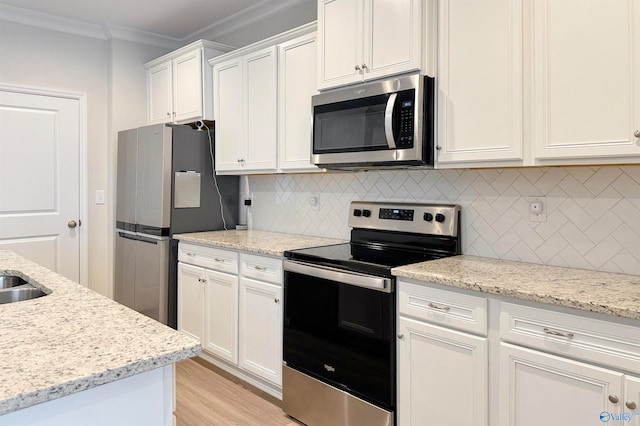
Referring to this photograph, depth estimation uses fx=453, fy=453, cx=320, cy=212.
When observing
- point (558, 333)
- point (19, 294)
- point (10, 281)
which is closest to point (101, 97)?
point (10, 281)

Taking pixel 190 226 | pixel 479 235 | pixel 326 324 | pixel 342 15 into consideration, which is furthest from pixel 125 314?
pixel 190 226

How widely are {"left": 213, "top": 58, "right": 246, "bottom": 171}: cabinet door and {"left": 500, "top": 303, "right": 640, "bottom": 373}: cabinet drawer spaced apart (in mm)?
2264

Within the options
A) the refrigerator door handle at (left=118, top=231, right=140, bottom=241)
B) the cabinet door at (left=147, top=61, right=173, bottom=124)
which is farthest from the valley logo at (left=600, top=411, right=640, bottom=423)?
the cabinet door at (left=147, top=61, right=173, bottom=124)

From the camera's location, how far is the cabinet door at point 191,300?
10.5 feet

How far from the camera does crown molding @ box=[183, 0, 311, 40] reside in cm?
342

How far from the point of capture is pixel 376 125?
231cm

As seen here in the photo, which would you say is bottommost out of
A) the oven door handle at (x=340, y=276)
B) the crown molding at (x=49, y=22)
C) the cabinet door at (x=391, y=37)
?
the oven door handle at (x=340, y=276)

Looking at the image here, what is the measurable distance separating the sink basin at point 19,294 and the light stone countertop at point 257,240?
120 cm

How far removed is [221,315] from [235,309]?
0.58 ft

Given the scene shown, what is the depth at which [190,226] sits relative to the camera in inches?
138

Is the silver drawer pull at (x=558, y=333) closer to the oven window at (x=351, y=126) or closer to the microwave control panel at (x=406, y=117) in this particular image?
the microwave control panel at (x=406, y=117)

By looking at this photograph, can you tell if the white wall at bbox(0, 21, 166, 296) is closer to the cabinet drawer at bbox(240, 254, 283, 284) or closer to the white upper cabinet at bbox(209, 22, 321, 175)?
the white upper cabinet at bbox(209, 22, 321, 175)

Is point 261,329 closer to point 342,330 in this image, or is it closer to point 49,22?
point 342,330

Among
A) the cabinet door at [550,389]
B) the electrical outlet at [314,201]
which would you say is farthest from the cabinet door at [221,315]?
the cabinet door at [550,389]
